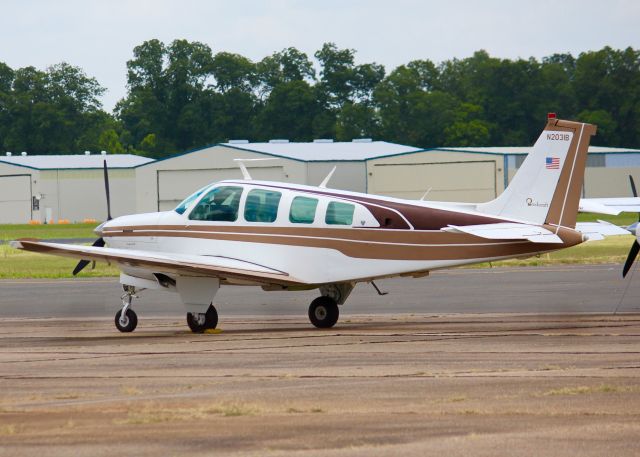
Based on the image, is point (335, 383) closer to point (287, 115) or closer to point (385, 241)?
point (385, 241)

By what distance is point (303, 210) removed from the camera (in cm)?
1936

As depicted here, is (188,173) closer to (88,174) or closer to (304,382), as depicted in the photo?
(88,174)

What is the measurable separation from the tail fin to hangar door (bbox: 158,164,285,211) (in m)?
67.7

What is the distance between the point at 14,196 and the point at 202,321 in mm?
83428

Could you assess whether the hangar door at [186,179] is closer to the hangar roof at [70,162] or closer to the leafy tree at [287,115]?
the hangar roof at [70,162]

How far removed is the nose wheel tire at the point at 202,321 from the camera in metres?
19.4

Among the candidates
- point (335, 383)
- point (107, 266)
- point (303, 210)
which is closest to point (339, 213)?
point (303, 210)

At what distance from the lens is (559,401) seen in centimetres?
1119

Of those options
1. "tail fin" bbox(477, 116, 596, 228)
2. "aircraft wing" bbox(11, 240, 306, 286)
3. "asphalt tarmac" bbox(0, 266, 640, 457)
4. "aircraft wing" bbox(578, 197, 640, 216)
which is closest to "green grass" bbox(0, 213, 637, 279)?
"aircraft wing" bbox(578, 197, 640, 216)

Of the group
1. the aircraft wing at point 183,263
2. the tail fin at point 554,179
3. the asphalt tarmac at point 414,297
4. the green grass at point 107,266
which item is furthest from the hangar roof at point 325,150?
the tail fin at point 554,179

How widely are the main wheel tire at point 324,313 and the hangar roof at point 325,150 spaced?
218 feet

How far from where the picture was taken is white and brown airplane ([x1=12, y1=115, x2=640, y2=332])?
18609mm

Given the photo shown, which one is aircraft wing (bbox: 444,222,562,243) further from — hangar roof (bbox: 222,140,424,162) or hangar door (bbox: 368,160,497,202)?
hangar roof (bbox: 222,140,424,162)

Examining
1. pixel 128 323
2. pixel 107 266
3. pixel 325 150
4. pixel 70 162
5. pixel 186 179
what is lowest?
pixel 107 266
